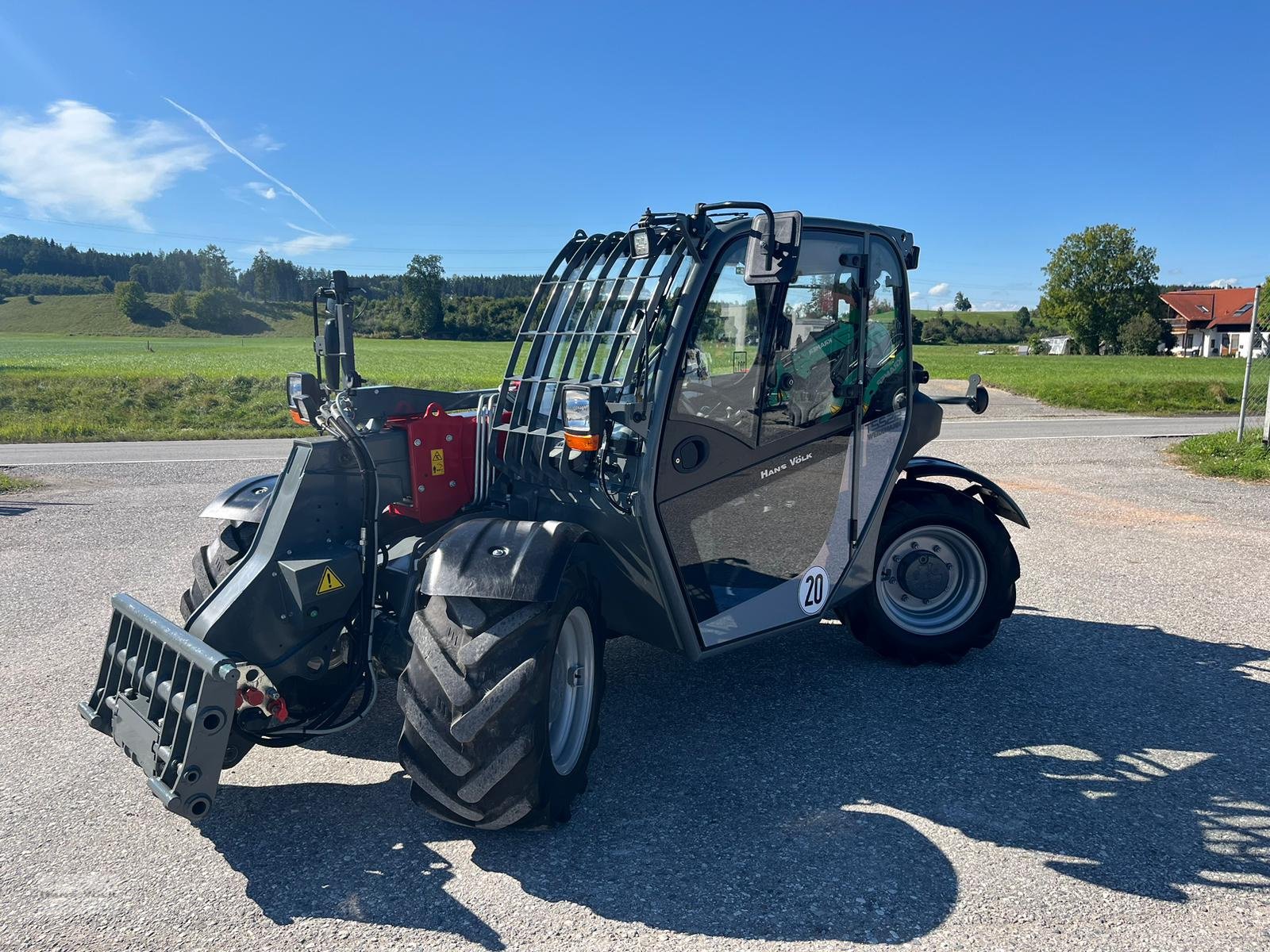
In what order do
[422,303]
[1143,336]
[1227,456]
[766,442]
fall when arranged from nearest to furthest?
[766,442] → [422,303] → [1227,456] → [1143,336]

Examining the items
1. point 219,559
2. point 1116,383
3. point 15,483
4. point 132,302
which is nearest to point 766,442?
point 219,559

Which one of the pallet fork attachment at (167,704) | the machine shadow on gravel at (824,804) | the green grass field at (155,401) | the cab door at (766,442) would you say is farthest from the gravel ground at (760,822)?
the green grass field at (155,401)

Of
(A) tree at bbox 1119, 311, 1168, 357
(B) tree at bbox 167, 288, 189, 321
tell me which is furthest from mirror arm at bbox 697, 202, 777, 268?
(B) tree at bbox 167, 288, 189, 321

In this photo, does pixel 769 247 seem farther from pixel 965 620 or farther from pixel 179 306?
pixel 179 306

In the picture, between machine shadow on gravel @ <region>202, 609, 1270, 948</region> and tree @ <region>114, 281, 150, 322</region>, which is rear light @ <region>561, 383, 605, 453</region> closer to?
machine shadow on gravel @ <region>202, 609, 1270, 948</region>

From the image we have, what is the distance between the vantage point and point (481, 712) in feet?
10.3

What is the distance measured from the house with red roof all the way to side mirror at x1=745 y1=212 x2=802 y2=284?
9713cm

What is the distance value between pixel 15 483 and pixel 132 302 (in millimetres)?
88658

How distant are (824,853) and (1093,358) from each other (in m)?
58.9

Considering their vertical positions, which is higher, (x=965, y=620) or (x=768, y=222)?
(x=768, y=222)

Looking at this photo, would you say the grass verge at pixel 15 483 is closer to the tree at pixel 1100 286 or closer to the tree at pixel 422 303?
the tree at pixel 422 303

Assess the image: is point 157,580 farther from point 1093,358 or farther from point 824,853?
point 1093,358

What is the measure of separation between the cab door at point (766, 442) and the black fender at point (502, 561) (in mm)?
549

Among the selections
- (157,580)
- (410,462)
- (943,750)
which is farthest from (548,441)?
(157,580)
